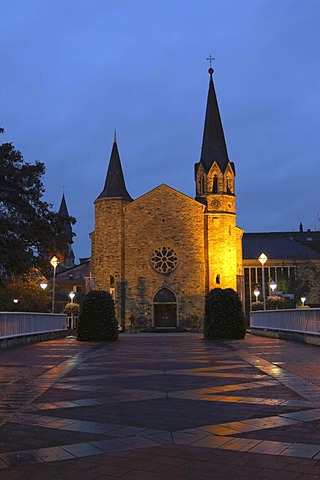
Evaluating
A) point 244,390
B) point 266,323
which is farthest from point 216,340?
point 244,390

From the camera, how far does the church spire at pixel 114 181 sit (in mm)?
47656

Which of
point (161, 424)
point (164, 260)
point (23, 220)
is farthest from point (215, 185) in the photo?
point (161, 424)

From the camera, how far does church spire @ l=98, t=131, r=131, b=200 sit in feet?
156

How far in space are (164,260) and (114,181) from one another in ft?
29.6

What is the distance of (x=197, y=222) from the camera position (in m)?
46.1

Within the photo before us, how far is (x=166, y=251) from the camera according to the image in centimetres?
4597

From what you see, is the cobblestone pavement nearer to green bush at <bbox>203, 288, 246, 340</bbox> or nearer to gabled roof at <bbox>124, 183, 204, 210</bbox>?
green bush at <bbox>203, 288, 246, 340</bbox>

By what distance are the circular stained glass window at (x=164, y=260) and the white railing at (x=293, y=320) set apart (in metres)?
21.1

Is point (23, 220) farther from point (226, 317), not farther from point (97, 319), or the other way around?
point (226, 317)

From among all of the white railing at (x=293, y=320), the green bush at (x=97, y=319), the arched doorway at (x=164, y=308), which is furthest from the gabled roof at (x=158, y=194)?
the green bush at (x=97, y=319)

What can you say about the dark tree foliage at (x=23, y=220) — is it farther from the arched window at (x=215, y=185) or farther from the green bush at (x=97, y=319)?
the arched window at (x=215, y=185)

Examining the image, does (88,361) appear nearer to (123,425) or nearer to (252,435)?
(123,425)

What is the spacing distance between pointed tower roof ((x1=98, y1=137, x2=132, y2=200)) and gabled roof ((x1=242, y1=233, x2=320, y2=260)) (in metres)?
16.7

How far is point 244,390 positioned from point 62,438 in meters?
3.05
